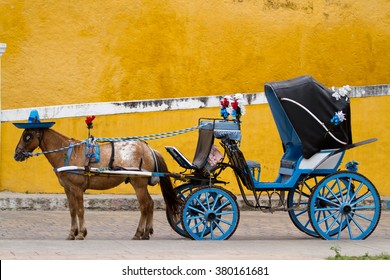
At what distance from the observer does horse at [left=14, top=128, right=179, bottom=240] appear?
11.9 meters

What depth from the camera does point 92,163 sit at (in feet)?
39.1

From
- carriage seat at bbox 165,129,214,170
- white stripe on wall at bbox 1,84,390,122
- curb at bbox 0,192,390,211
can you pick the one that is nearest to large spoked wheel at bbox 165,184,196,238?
carriage seat at bbox 165,129,214,170

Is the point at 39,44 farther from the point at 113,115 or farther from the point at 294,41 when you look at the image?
the point at 294,41

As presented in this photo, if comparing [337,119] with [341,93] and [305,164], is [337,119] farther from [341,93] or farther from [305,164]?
[305,164]

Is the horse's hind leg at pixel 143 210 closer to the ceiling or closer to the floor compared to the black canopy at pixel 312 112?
closer to the floor

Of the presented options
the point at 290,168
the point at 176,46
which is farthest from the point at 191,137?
the point at 290,168

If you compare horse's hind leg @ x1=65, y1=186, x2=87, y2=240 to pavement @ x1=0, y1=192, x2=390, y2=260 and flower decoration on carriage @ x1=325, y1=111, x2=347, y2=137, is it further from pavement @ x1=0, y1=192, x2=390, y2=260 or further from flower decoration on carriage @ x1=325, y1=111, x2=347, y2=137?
flower decoration on carriage @ x1=325, y1=111, x2=347, y2=137

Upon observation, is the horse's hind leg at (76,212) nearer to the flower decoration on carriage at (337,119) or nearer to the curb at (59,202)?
the flower decoration on carriage at (337,119)

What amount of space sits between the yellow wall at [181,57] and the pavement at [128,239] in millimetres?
884

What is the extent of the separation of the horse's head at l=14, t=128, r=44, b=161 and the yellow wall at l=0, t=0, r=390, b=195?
15.9 ft

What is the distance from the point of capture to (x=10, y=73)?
57.1ft

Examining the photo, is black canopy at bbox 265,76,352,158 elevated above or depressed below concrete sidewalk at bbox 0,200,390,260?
above

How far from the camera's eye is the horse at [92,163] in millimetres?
11914

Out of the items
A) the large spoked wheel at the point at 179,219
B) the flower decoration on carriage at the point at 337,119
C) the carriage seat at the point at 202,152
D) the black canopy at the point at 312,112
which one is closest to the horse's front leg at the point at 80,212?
the large spoked wheel at the point at 179,219
